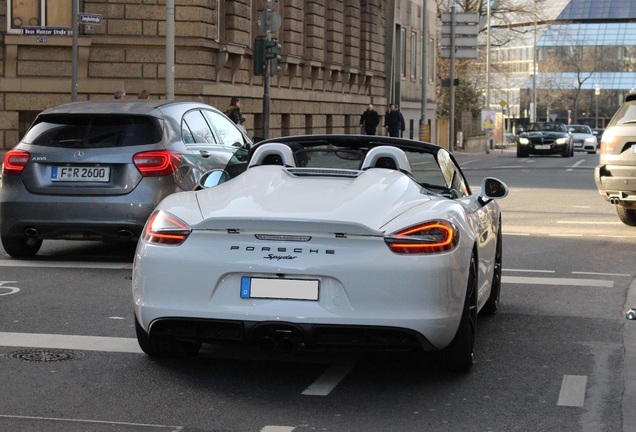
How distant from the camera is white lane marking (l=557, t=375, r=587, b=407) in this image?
677cm

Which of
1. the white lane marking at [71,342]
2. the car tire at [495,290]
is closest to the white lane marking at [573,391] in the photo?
the car tire at [495,290]

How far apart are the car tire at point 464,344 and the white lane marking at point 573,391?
Result: 1.69ft

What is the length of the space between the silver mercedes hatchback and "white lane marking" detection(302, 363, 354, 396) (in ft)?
16.5

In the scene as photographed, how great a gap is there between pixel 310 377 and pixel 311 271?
0.90m

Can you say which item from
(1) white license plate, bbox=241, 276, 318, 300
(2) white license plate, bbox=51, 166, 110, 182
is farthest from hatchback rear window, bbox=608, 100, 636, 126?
(1) white license plate, bbox=241, 276, 318, 300

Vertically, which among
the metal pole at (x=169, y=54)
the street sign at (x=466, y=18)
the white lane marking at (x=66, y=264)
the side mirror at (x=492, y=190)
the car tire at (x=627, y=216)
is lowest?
the white lane marking at (x=66, y=264)

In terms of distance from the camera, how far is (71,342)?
833cm

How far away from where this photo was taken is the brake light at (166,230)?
7.02m

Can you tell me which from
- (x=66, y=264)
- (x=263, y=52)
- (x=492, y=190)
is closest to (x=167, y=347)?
(x=492, y=190)

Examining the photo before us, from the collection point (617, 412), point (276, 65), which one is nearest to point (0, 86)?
point (276, 65)

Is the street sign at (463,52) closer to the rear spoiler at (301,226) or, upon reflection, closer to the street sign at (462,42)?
the street sign at (462,42)

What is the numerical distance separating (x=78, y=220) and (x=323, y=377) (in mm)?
5558

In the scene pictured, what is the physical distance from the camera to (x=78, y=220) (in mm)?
12445

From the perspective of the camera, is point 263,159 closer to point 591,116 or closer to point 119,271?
point 119,271
